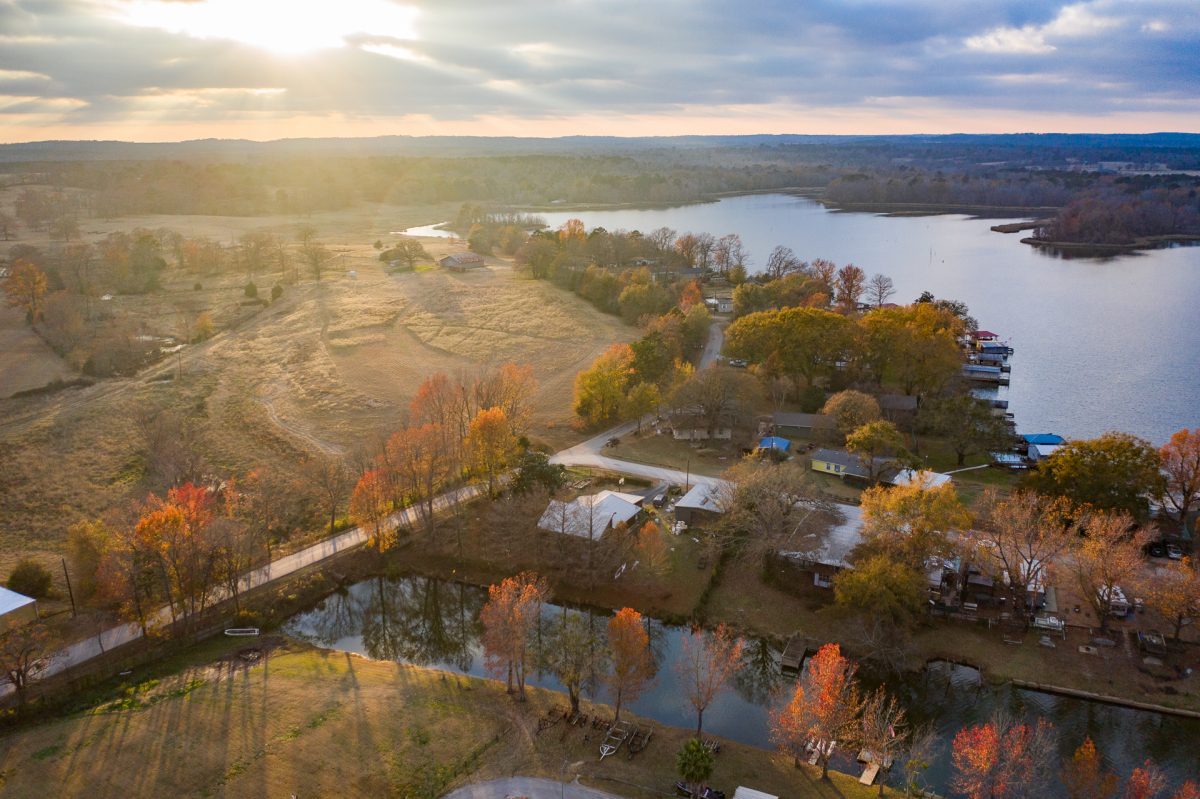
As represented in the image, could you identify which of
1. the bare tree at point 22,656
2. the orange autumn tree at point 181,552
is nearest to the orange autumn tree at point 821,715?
the orange autumn tree at point 181,552

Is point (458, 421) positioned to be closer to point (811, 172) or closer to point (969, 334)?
point (969, 334)

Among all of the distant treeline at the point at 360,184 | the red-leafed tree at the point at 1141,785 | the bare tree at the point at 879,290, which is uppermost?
the distant treeline at the point at 360,184

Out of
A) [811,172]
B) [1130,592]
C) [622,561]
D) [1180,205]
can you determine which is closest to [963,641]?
[1130,592]

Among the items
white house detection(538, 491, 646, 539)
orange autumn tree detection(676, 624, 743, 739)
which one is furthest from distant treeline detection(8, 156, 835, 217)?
orange autumn tree detection(676, 624, 743, 739)

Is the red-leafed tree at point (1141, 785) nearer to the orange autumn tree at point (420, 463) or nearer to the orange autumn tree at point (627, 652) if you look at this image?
the orange autumn tree at point (627, 652)

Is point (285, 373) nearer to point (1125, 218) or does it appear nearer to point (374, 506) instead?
point (374, 506)
